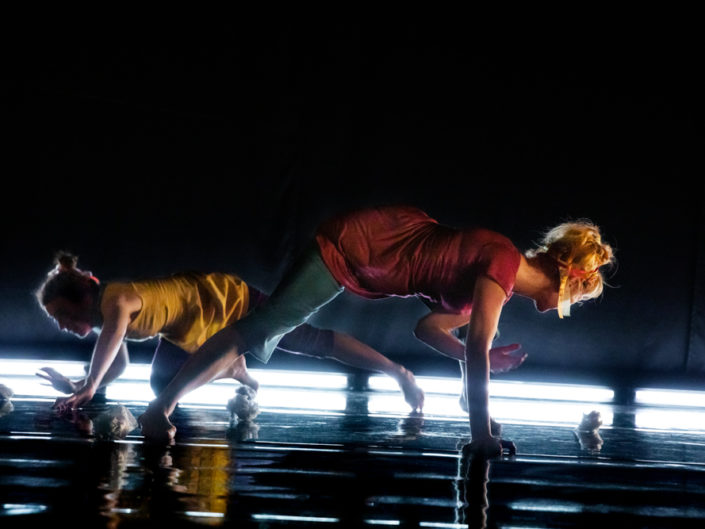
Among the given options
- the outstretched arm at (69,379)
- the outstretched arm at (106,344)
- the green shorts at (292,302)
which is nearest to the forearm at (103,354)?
the outstretched arm at (106,344)

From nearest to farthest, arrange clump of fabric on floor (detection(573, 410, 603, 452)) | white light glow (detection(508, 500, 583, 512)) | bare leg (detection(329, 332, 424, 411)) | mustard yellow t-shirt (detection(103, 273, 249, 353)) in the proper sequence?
white light glow (detection(508, 500, 583, 512)) → clump of fabric on floor (detection(573, 410, 603, 452)) → mustard yellow t-shirt (detection(103, 273, 249, 353)) → bare leg (detection(329, 332, 424, 411))

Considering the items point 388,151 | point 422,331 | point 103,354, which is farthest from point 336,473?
point 388,151

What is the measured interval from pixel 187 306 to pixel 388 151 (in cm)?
183

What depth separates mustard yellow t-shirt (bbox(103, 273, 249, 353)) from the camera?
90.2 inches

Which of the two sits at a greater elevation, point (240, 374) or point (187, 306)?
point (187, 306)

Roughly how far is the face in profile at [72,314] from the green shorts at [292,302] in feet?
1.89

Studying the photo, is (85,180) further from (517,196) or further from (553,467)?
(553,467)

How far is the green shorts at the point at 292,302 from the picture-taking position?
5.91ft

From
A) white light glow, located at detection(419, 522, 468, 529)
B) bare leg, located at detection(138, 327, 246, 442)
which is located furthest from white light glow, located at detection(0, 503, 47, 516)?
bare leg, located at detection(138, 327, 246, 442)

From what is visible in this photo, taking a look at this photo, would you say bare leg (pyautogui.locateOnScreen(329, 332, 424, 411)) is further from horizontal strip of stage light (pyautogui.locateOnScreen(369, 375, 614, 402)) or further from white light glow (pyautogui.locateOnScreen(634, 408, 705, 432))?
horizontal strip of stage light (pyautogui.locateOnScreen(369, 375, 614, 402))

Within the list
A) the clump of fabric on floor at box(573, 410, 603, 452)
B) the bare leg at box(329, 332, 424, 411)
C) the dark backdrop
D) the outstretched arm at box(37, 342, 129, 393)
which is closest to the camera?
the clump of fabric on floor at box(573, 410, 603, 452)

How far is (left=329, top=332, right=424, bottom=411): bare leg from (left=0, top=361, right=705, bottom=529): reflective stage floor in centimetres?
8

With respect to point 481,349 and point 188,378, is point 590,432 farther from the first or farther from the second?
point 188,378

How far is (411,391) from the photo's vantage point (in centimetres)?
248
